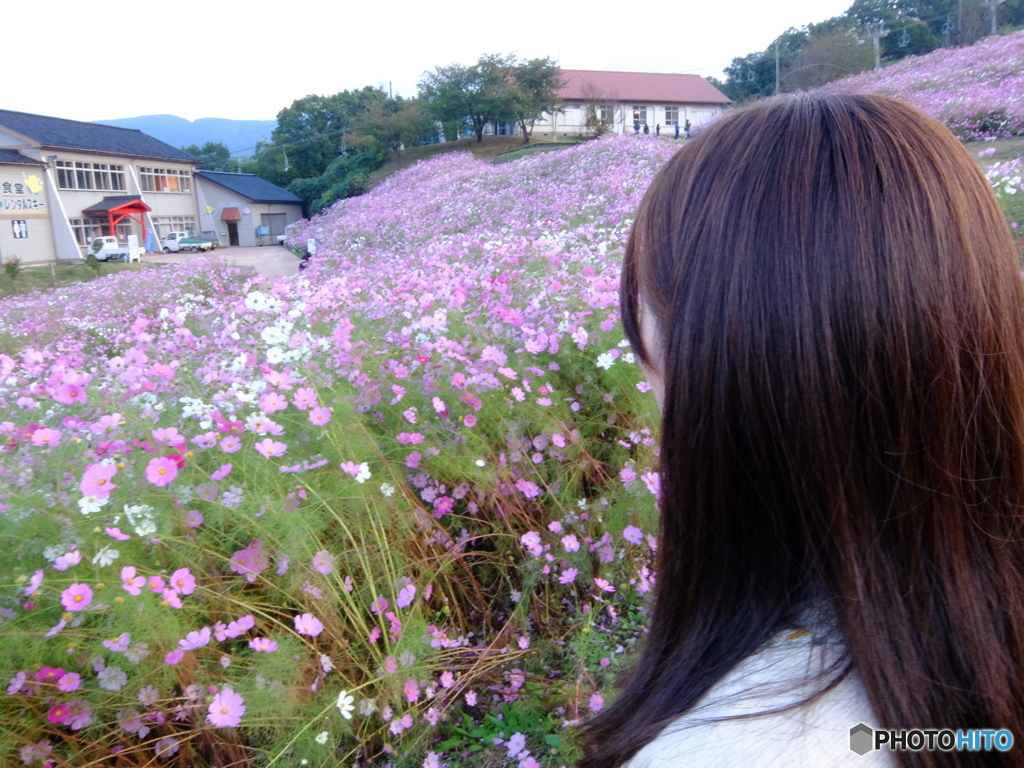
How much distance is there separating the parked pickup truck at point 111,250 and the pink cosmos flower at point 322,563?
16190mm

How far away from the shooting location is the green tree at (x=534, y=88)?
979 inches

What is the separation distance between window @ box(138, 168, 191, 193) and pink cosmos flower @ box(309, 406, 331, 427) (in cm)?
1844

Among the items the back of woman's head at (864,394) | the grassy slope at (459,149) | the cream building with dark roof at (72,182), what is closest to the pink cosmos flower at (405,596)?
the back of woman's head at (864,394)

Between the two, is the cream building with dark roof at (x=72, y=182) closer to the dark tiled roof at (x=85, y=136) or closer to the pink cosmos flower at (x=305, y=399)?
the dark tiled roof at (x=85, y=136)

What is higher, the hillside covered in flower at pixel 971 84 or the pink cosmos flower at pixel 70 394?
the hillside covered in flower at pixel 971 84

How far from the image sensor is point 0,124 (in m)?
13.6

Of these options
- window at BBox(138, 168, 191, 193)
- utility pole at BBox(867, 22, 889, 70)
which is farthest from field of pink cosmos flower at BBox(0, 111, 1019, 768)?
window at BBox(138, 168, 191, 193)

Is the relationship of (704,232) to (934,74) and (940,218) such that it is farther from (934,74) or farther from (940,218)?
(934,74)

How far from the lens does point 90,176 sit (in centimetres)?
1576

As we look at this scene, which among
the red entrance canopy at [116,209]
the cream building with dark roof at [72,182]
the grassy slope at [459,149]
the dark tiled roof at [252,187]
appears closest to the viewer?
the cream building with dark roof at [72,182]

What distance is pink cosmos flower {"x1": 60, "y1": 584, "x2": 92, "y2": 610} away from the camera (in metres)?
1.40

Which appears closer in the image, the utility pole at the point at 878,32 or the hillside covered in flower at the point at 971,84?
the hillside covered in flower at the point at 971,84

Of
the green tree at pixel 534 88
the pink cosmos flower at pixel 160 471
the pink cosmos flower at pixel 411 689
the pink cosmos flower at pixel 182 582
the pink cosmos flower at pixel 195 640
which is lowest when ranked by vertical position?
the pink cosmos flower at pixel 411 689

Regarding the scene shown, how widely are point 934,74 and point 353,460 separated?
46.9 ft
